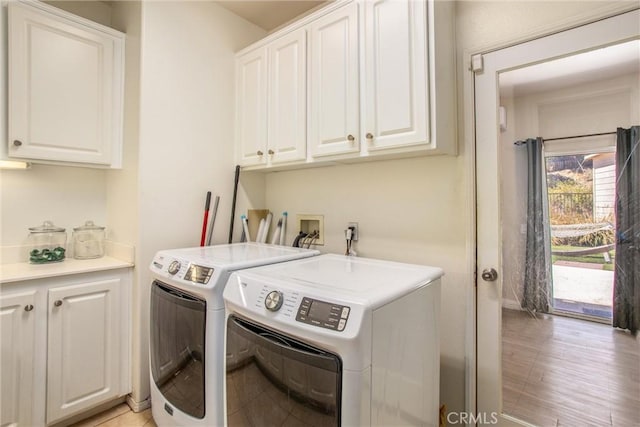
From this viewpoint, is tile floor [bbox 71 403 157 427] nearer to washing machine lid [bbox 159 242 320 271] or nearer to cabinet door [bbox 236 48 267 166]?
washing machine lid [bbox 159 242 320 271]

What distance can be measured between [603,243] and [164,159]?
7.67ft

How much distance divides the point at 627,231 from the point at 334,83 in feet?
4.87

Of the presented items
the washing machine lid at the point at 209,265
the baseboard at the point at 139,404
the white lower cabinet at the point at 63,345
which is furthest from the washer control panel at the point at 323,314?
the baseboard at the point at 139,404

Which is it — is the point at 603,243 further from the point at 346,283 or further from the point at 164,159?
the point at 164,159

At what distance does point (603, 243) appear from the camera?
129 cm

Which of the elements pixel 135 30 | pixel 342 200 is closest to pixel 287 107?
pixel 342 200

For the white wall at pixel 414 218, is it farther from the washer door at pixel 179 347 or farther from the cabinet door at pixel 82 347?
the cabinet door at pixel 82 347

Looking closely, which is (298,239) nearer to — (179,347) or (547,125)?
(179,347)

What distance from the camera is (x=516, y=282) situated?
1479 mm

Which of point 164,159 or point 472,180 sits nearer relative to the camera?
point 472,180

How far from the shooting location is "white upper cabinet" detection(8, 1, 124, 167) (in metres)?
1.67

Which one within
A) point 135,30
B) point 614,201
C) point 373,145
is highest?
point 135,30
